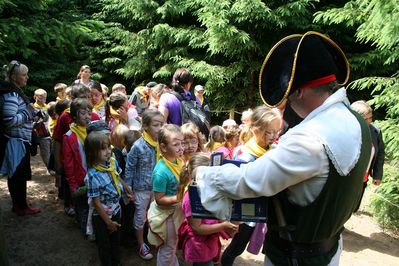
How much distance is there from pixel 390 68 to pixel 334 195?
9691mm

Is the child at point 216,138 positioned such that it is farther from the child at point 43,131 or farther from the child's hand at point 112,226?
the child at point 43,131

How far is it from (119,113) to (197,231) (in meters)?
2.69

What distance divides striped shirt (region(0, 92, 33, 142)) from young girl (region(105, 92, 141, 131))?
3.47 feet

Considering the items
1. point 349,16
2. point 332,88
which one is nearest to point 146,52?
point 349,16

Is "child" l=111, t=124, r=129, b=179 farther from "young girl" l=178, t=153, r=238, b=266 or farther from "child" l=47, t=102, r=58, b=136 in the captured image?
"child" l=47, t=102, r=58, b=136

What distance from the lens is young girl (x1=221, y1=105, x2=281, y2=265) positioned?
3658 mm

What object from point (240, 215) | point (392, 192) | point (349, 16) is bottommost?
point (392, 192)

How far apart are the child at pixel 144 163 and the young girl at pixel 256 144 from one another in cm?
96

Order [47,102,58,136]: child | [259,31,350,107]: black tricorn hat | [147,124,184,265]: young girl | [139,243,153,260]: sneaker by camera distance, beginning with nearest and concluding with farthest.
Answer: [259,31,350,107]: black tricorn hat → [147,124,184,265]: young girl → [139,243,153,260]: sneaker → [47,102,58,136]: child

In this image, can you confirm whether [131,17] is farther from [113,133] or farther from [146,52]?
[113,133]

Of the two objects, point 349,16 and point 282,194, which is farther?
point 349,16

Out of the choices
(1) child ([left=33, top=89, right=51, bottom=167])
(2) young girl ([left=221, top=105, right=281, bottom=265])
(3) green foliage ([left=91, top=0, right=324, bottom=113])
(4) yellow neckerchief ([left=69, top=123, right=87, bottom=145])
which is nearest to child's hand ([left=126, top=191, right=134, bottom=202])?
(4) yellow neckerchief ([left=69, top=123, right=87, bottom=145])

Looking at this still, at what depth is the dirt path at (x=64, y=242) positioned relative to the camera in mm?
4219

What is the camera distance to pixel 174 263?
11.6 ft
